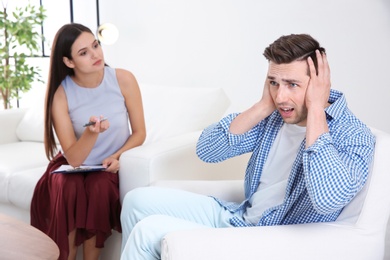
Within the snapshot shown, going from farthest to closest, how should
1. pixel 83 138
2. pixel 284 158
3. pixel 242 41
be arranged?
pixel 242 41 < pixel 83 138 < pixel 284 158

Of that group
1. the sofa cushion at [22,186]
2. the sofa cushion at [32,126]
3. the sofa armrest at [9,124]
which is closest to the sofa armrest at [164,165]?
the sofa cushion at [22,186]

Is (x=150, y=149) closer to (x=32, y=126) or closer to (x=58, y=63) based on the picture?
(x=58, y=63)

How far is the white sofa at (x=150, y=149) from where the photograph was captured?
2320 millimetres

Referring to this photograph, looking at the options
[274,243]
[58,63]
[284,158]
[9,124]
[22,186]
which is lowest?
[22,186]

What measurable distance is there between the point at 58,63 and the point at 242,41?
1.42 metres

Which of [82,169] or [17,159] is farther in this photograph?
[17,159]

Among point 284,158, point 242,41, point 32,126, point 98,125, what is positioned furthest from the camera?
point 242,41

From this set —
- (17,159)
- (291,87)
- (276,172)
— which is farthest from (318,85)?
(17,159)

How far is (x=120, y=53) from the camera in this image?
4.27 meters

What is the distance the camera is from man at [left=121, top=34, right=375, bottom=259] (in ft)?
4.99

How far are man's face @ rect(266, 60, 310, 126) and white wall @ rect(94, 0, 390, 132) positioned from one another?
1.61 meters

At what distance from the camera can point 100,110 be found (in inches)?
99.6

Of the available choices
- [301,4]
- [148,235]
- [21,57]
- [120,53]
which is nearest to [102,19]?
[120,53]

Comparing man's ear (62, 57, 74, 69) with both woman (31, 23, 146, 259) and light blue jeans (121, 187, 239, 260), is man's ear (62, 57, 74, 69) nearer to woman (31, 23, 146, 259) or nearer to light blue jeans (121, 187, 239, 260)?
woman (31, 23, 146, 259)
